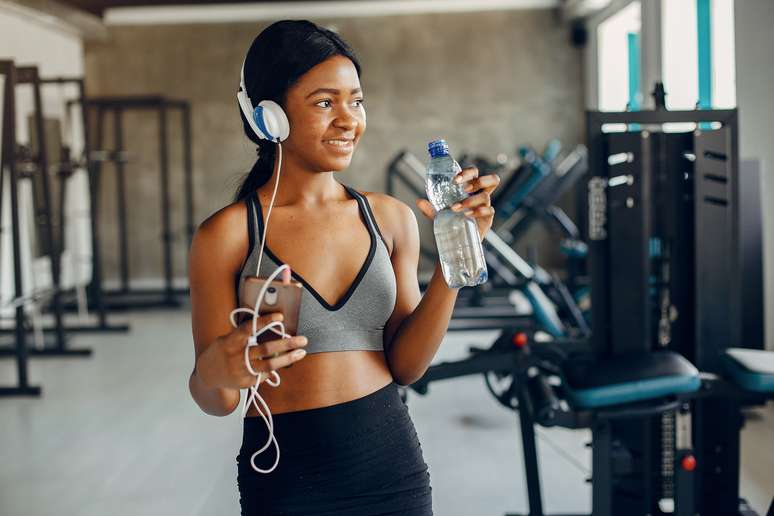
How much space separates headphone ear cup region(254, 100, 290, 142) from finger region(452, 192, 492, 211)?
0.25 m

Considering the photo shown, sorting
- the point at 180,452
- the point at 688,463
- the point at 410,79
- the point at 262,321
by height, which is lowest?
the point at 180,452

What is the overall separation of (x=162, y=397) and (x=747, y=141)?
3.51m

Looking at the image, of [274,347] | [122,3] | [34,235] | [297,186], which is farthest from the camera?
[122,3]

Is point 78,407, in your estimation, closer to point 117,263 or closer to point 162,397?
point 162,397

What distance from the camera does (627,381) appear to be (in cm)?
208

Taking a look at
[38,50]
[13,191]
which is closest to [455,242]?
[13,191]

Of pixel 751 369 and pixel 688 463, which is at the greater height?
pixel 751 369

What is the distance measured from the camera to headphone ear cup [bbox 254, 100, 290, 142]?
1072 mm

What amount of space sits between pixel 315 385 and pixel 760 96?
390 cm

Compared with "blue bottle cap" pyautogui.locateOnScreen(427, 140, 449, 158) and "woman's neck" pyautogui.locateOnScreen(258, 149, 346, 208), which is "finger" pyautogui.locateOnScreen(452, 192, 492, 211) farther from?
"woman's neck" pyautogui.locateOnScreen(258, 149, 346, 208)

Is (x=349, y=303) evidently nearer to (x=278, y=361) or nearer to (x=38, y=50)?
(x=278, y=361)

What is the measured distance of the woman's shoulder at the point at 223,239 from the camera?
106 cm

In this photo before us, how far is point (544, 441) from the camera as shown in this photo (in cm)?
360

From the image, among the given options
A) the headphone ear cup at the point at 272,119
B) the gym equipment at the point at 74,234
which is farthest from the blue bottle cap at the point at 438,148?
the gym equipment at the point at 74,234
